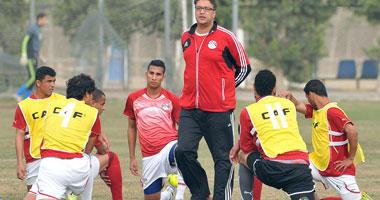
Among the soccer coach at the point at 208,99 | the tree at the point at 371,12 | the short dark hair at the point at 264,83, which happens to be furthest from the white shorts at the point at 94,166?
the tree at the point at 371,12

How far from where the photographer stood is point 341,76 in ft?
94.6

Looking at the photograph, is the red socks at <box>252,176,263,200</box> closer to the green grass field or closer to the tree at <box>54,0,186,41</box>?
the green grass field

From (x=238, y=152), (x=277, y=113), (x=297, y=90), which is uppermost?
(x=277, y=113)

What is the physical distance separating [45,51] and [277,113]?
24.8 meters

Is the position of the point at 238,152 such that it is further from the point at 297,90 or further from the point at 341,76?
the point at 341,76

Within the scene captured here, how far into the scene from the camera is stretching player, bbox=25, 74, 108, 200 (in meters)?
6.28

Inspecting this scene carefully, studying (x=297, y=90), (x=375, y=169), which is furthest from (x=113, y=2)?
(x=375, y=169)

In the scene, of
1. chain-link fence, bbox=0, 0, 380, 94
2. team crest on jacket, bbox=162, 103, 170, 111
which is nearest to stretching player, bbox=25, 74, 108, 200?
team crest on jacket, bbox=162, 103, 170, 111

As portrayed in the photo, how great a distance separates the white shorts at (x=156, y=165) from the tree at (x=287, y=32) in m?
18.4

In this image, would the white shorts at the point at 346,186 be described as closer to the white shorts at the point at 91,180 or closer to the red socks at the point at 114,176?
the red socks at the point at 114,176

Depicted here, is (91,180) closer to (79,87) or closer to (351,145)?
(79,87)

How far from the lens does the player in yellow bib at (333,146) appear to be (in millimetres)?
6992

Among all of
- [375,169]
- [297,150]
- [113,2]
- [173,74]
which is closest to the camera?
[297,150]

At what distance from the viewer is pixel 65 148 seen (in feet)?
20.9
